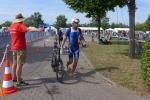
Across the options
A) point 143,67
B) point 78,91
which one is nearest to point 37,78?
point 78,91

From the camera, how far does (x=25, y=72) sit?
13898 mm

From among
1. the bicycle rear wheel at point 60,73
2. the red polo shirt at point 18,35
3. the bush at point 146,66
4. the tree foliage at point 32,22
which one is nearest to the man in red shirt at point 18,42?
the red polo shirt at point 18,35

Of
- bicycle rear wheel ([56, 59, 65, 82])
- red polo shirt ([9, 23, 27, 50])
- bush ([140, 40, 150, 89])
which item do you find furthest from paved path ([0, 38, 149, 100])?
red polo shirt ([9, 23, 27, 50])

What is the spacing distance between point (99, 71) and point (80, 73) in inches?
29.9

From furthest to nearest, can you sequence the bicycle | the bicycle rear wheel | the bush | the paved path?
the bicycle, the bicycle rear wheel, the bush, the paved path

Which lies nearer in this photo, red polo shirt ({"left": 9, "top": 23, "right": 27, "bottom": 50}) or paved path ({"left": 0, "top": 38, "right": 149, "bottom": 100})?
paved path ({"left": 0, "top": 38, "right": 149, "bottom": 100})

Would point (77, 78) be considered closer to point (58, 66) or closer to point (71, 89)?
point (58, 66)

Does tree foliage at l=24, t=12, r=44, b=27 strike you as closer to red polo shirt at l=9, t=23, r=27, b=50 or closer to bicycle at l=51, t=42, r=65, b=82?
red polo shirt at l=9, t=23, r=27, b=50

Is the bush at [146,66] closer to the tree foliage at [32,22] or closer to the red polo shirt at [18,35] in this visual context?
the red polo shirt at [18,35]

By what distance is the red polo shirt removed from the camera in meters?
10.5

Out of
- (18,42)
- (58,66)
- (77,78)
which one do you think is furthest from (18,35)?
(77,78)

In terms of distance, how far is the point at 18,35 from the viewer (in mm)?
10609

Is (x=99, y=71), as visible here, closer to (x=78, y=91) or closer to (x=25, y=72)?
(x=25, y=72)

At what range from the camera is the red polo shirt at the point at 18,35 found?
1054cm
